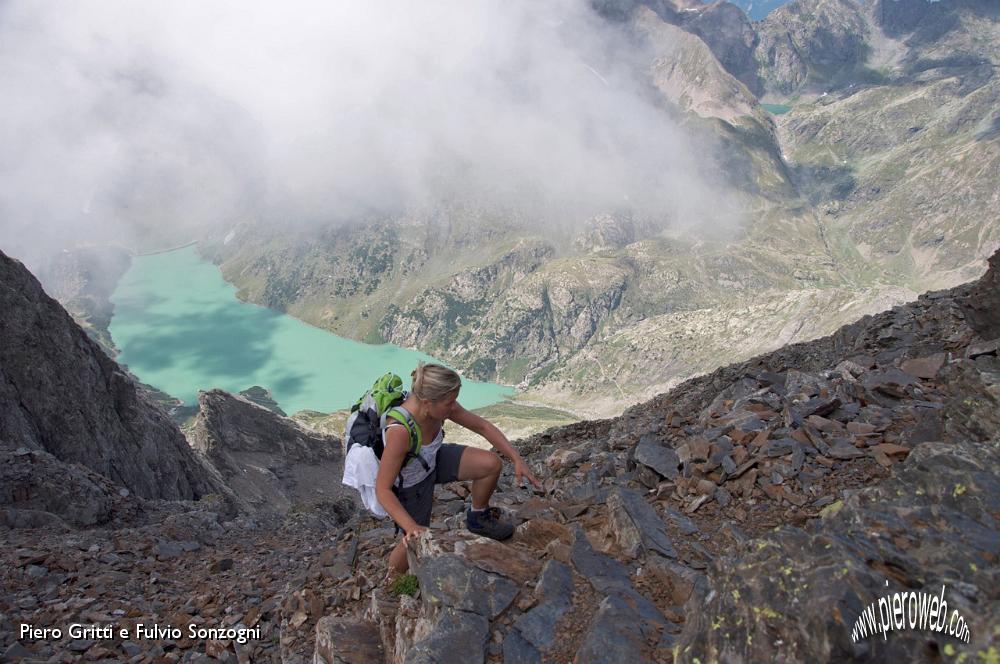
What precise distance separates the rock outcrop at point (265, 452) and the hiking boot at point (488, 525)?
58.7m

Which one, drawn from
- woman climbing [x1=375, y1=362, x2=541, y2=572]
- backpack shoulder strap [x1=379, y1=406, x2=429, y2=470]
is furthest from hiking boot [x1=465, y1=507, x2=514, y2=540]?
backpack shoulder strap [x1=379, y1=406, x2=429, y2=470]

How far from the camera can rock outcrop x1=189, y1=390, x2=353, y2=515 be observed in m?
69.4

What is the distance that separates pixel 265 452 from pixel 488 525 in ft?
278

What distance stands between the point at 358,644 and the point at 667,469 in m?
8.22

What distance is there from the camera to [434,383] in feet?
28.5

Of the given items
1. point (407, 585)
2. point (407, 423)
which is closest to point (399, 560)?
point (407, 585)

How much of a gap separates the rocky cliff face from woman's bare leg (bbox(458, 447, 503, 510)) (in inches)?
1232

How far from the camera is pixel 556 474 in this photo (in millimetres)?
19125

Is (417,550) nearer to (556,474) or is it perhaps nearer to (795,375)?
(556,474)

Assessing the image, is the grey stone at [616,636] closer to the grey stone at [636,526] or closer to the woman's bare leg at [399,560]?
the grey stone at [636,526]

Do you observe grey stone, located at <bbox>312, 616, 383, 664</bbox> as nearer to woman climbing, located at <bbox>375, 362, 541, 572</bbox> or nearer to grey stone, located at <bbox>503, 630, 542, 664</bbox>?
woman climbing, located at <bbox>375, 362, 541, 572</bbox>

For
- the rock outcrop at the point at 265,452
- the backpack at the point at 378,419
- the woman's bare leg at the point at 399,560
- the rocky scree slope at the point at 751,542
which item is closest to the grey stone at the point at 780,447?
the rocky scree slope at the point at 751,542

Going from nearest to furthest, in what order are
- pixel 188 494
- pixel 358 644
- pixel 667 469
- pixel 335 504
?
1. pixel 358 644
2. pixel 667 469
3. pixel 335 504
4. pixel 188 494

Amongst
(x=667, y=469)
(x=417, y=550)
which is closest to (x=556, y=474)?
(x=667, y=469)
